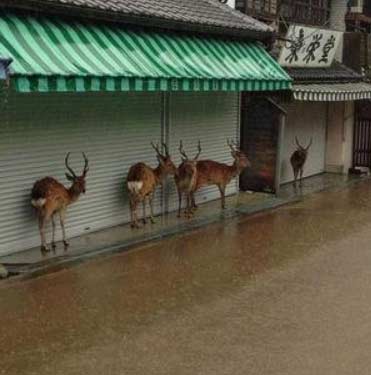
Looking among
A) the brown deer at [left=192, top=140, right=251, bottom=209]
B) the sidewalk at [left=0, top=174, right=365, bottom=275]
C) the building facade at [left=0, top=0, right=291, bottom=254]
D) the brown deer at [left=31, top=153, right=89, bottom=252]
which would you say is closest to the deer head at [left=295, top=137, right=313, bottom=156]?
the sidewalk at [left=0, top=174, right=365, bottom=275]

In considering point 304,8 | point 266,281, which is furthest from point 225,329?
point 304,8

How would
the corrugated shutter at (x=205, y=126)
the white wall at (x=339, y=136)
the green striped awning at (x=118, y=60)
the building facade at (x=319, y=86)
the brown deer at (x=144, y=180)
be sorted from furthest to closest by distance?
the white wall at (x=339, y=136), the building facade at (x=319, y=86), the corrugated shutter at (x=205, y=126), the brown deer at (x=144, y=180), the green striped awning at (x=118, y=60)

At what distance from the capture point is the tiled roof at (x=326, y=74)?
18281mm

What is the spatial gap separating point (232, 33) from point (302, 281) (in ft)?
21.3

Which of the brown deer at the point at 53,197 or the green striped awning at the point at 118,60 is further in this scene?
the brown deer at the point at 53,197

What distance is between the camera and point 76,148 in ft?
39.2

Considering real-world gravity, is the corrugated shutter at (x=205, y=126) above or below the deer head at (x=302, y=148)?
above

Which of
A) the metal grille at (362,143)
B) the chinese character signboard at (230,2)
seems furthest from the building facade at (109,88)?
the metal grille at (362,143)

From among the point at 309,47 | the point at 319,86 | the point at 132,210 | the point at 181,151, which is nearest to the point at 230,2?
the point at 309,47

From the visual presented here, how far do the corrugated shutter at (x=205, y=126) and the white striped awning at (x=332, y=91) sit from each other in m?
1.56

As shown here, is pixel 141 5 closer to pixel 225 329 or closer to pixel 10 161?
pixel 10 161

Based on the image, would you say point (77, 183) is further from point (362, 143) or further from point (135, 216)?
point (362, 143)

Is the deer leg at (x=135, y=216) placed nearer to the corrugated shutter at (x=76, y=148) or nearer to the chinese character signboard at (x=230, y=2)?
the corrugated shutter at (x=76, y=148)

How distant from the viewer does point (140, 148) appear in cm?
1353
